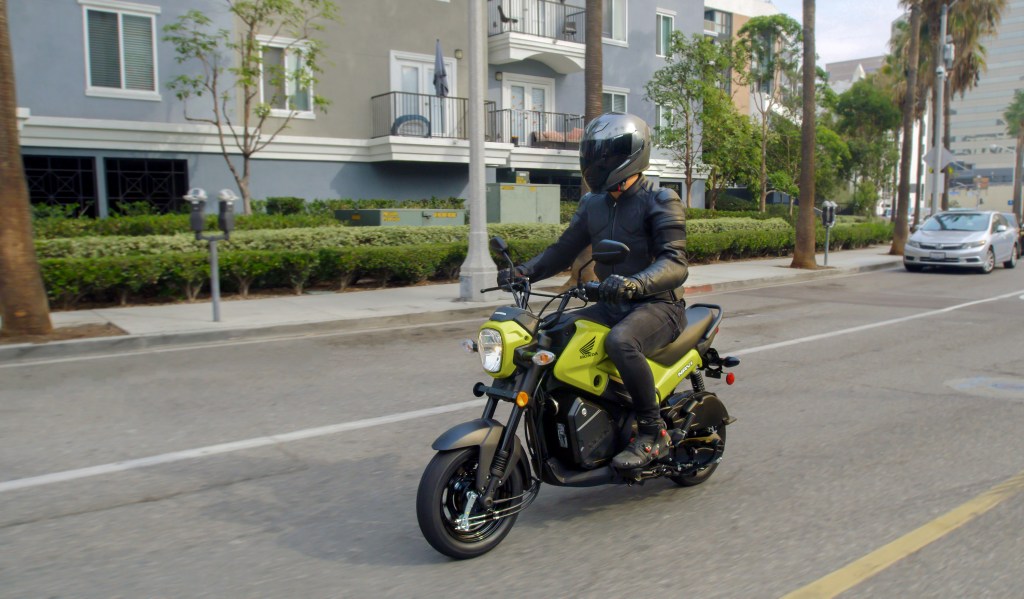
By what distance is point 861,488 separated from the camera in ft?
16.3

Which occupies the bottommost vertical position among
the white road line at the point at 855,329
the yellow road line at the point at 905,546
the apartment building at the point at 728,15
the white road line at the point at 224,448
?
the yellow road line at the point at 905,546

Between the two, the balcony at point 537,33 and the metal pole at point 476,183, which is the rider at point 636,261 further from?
the balcony at point 537,33

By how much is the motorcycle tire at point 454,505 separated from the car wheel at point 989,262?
19896 mm

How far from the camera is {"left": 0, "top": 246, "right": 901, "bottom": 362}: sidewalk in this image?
32.2 ft

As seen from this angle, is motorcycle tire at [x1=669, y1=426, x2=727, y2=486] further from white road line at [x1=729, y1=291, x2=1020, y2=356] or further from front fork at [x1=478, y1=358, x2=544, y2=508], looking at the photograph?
white road line at [x1=729, y1=291, x2=1020, y2=356]

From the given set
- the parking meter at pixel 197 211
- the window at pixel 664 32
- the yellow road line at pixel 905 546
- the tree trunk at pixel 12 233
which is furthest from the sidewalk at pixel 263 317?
the window at pixel 664 32

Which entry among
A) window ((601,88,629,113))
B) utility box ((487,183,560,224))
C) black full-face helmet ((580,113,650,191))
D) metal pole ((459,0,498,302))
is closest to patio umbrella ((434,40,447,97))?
utility box ((487,183,560,224))

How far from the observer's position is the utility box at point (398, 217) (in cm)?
1875

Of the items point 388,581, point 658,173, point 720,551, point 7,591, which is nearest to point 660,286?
point 720,551

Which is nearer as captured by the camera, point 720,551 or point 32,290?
point 720,551

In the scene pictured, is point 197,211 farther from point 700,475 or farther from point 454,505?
point 454,505

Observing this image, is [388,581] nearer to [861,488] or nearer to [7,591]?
[7,591]

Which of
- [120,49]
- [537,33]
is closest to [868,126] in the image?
[537,33]

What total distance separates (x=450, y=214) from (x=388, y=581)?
16935 mm
